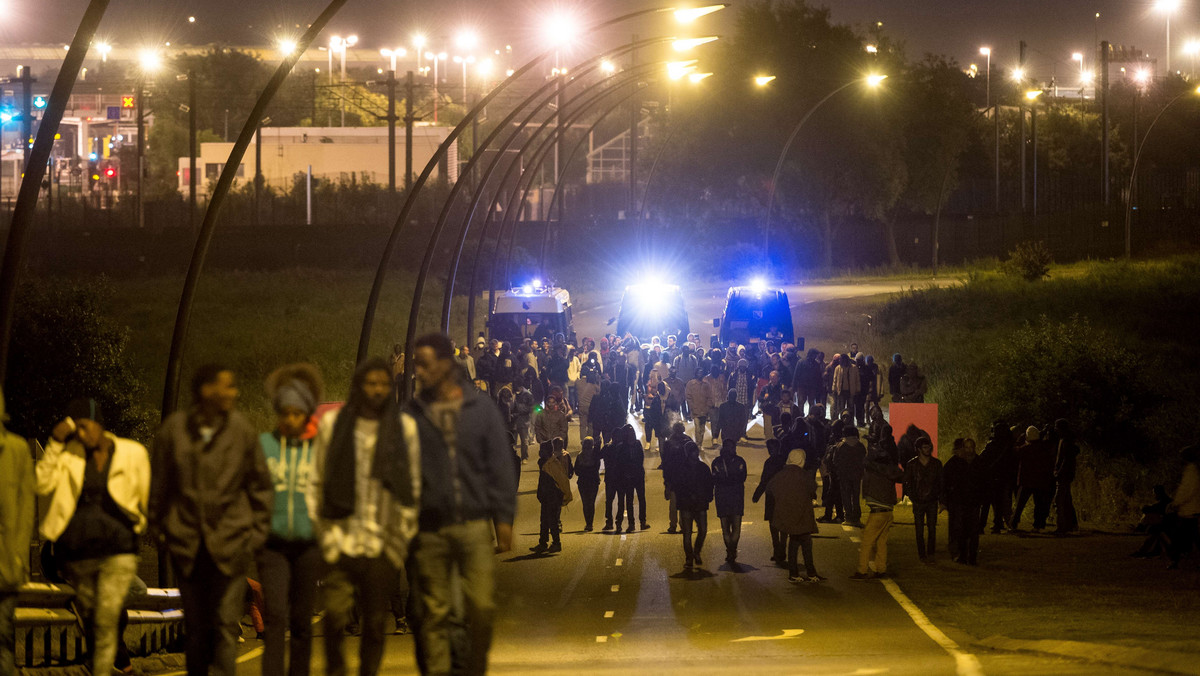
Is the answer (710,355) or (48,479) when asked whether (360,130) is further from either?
(48,479)

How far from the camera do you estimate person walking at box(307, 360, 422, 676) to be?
6816 millimetres

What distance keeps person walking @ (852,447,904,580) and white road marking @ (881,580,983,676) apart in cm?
31

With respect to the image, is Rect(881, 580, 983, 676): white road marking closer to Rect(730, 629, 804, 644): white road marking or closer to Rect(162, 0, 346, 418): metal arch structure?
Rect(730, 629, 804, 644): white road marking

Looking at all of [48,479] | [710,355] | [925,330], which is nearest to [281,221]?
[925,330]

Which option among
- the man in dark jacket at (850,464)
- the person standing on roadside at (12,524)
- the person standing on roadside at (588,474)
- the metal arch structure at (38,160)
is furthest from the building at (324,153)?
the person standing on roadside at (12,524)

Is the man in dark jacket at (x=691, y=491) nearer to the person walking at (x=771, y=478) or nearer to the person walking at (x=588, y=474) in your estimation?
the person walking at (x=771, y=478)

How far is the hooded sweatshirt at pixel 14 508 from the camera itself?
288 inches

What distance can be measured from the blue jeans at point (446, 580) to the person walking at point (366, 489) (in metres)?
0.12

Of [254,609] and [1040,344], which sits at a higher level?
[1040,344]

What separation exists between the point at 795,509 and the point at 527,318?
21.4 meters

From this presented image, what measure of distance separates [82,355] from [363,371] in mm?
19120

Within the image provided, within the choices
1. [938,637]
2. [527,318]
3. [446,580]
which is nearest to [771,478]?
[938,637]

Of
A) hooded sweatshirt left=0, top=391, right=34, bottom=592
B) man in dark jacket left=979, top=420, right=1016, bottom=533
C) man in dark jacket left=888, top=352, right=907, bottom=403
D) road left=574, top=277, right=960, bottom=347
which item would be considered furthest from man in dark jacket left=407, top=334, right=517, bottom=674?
road left=574, top=277, right=960, bottom=347

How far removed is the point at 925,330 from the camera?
44.7 meters
